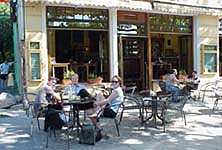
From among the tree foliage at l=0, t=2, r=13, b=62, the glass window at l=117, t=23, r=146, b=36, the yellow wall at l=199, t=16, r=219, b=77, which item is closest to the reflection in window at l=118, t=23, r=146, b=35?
the glass window at l=117, t=23, r=146, b=36

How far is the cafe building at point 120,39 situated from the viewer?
38.2 feet

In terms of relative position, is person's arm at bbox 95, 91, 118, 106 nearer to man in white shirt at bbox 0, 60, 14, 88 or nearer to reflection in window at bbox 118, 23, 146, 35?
reflection in window at bbox 118, 23, 146, 35

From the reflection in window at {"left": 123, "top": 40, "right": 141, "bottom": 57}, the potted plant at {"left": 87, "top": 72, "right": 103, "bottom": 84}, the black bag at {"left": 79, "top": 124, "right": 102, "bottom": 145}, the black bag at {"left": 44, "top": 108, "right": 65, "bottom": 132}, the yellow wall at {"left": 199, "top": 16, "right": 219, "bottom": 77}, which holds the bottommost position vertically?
the black bag at {"left": 79, "top": 124, "right": 102, "bottom": 145}

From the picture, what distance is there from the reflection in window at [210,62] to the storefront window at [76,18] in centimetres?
484

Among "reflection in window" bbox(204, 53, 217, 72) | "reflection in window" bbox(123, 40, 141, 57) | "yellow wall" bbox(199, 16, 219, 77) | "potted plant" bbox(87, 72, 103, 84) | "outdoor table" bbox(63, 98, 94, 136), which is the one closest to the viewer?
"outdoor table" bbox(63, 98, 94, 136)

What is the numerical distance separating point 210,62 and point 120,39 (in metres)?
4.29

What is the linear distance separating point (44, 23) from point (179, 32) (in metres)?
5.98

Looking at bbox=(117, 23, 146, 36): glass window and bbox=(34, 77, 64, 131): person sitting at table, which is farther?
bbox=(117, 23, 146, 36): glass window

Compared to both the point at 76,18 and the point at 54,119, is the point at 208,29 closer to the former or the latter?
the point at 76,18

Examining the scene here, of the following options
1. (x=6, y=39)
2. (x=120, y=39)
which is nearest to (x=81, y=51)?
(x=120, y=39)

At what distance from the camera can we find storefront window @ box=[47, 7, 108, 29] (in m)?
12.0

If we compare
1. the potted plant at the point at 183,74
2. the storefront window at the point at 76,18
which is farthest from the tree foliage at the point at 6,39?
the potted plant at the point at 183,74

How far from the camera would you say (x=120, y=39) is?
44.7ft

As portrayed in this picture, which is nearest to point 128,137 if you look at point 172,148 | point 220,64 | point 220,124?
point 172,148
